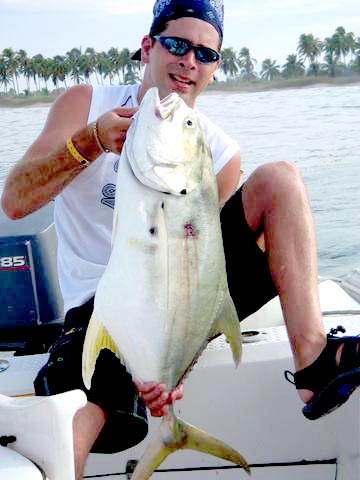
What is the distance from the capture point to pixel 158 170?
1931 mm

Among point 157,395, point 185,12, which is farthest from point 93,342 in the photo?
point 185,12

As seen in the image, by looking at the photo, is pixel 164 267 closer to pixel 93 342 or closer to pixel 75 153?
pixel 93 342

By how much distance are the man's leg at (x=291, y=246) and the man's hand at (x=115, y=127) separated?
0.63 metres

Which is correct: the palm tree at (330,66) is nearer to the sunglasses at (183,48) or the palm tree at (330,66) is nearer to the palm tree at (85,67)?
the palm tree at (85,67)

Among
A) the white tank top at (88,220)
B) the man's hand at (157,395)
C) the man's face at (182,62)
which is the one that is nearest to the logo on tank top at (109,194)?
the white tank top at (88,220)

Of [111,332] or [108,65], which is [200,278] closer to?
[111,332]

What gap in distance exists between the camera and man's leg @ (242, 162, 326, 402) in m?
2.37

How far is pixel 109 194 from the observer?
2.68m

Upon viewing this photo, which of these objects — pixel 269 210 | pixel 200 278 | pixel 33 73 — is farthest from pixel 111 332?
pixel 33 73

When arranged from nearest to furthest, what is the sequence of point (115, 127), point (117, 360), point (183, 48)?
point (115, 127), point (117, 360), point (183, 48)

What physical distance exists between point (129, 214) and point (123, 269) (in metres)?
0.16

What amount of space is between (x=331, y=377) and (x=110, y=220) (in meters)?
1.02

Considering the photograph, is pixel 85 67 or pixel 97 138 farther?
pixel 85 67

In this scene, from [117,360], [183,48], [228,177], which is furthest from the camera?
[228,177]
